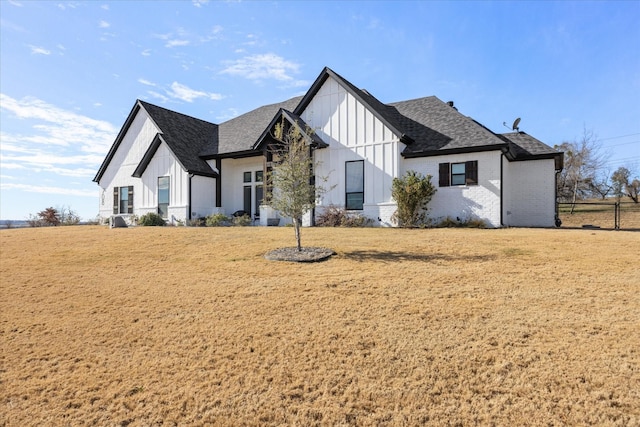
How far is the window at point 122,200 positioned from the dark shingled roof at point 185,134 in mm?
4849

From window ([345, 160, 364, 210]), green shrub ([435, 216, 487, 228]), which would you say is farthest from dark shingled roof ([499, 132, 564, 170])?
window ([345, 160, 364, 210])

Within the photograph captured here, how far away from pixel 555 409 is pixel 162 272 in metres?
8.11

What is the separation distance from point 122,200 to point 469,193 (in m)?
22.4

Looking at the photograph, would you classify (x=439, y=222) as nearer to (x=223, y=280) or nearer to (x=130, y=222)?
(x=223, y=280)

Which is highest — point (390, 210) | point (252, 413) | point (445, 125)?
point (445, 125)

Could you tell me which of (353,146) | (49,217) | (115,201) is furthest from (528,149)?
(49,217)

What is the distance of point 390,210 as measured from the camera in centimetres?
1831

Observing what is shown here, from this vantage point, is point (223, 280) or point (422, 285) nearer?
point (422, 285)

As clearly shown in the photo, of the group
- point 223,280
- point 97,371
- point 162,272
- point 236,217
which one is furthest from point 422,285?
point 236,217

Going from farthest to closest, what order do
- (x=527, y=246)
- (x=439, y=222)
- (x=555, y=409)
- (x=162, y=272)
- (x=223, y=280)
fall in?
(x=439, y=222) < (x=527, y=246) < (x=162, y=272) < (x=223, y=280) < (x=555, y=409)

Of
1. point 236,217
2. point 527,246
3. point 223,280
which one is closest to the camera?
point 223,280

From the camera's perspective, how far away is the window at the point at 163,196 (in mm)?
23359

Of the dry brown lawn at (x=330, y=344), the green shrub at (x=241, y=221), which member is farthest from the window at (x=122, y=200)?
the dry brown lawn at (x=330, y=344)

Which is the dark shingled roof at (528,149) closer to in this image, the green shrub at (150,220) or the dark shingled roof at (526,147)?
the dark shingled roof at (526,147)
